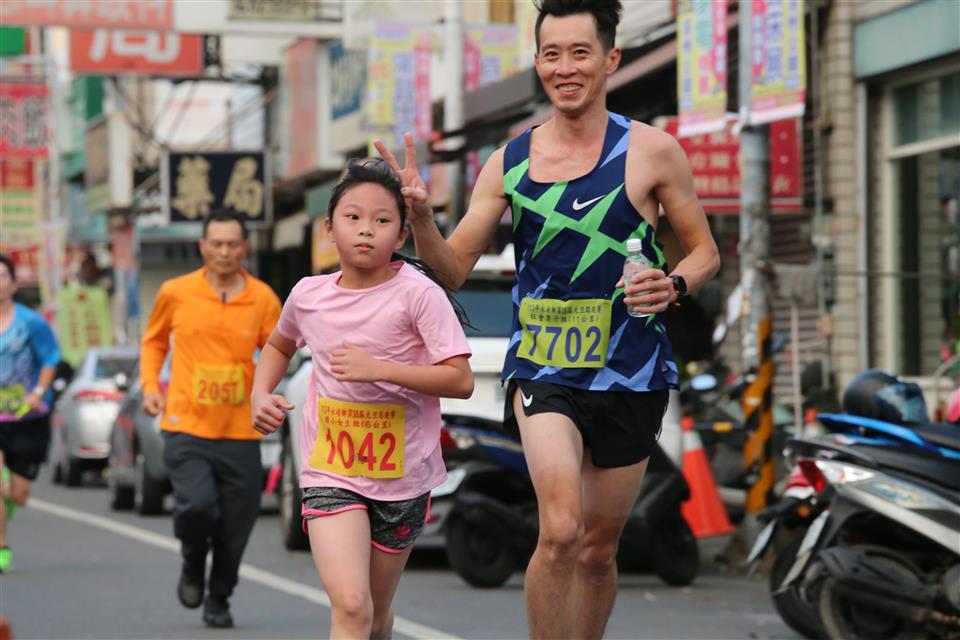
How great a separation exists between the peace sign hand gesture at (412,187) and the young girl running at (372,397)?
1 cm

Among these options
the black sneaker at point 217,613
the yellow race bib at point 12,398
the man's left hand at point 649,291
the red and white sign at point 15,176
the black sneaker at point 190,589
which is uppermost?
the red and white sign at point 15,176

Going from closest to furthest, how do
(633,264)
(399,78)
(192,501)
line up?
1. (633,264)
2. (192,501)
3. (399,78)

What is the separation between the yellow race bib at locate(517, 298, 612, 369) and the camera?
20.1 feet

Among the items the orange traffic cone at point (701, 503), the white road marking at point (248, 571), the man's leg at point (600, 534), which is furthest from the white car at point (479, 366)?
the man's leg at point (600, 534)

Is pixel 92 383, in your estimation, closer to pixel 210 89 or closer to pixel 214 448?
pixel 214 448

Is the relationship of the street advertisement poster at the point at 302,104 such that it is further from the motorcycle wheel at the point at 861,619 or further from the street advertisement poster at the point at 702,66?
the motorcycle wheel at the point at 861,619

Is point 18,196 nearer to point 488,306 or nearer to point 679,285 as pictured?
point 488,306

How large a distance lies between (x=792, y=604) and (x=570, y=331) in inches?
136

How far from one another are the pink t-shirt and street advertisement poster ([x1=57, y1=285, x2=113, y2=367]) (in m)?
34.1

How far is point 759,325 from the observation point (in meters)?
12.9

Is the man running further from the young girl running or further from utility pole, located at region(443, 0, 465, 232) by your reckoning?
utility pole, located at region(443, 0, 465, 232)

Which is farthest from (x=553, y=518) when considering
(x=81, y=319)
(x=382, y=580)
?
(x=81, y=319)

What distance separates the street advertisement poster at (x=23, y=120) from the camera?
43.2 meters

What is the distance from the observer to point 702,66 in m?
13.2
